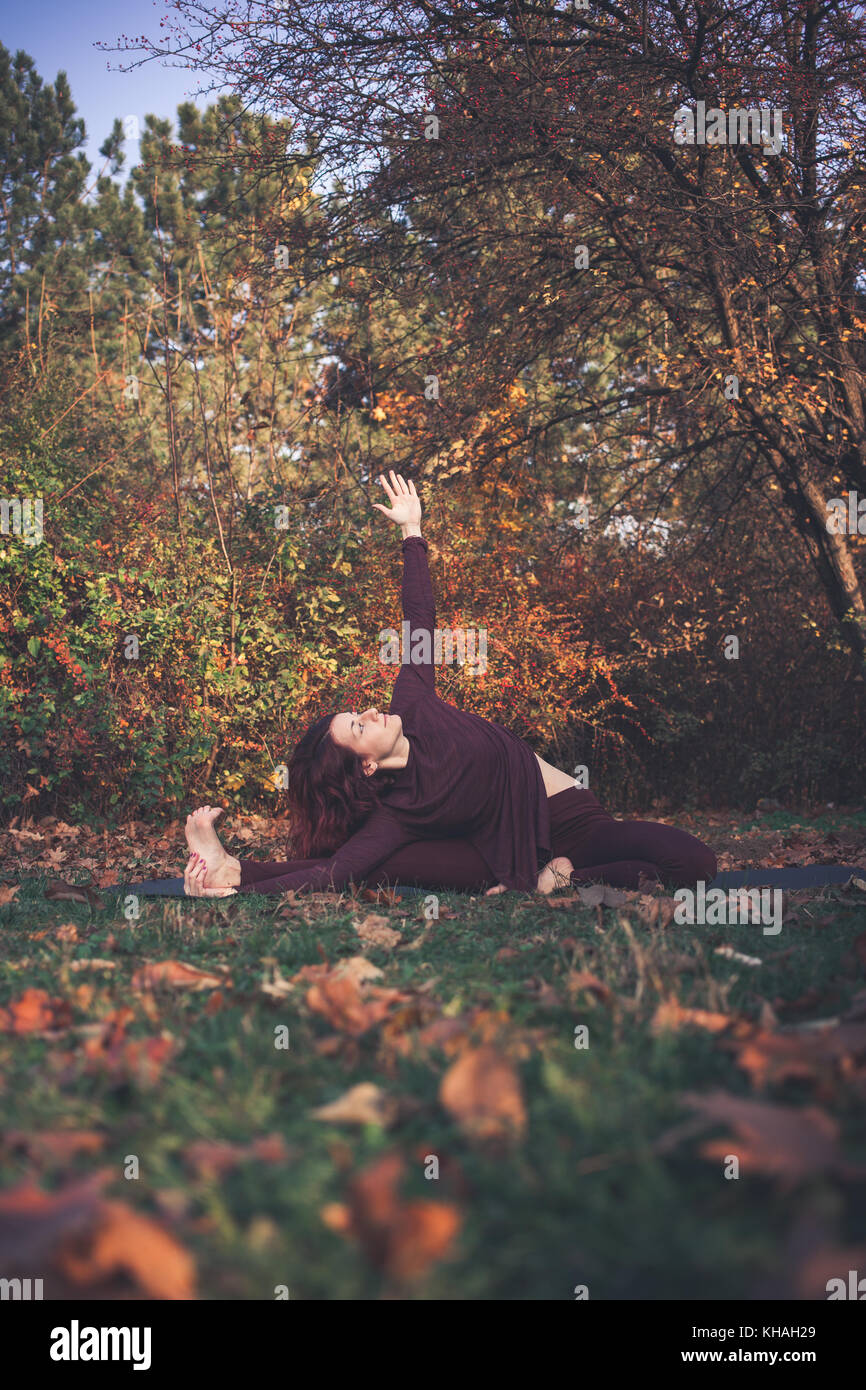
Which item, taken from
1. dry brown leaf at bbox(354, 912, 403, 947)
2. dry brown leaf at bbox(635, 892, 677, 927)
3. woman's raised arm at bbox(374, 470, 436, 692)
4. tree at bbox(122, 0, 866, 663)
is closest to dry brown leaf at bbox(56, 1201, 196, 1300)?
dry brown leaf at bbox(354, 912, 403, 947)

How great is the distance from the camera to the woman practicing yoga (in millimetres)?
4289

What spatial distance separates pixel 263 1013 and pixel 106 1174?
75 cm

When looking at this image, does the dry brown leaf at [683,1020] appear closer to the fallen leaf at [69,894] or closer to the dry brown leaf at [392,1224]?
the dry brown leaf at [392,1224]

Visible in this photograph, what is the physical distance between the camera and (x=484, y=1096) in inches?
57.8

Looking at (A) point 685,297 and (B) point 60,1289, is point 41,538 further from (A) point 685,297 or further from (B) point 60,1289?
(B) point 60,1289

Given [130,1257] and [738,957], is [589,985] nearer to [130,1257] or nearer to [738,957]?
[738,957]

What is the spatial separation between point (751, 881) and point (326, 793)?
207 cm

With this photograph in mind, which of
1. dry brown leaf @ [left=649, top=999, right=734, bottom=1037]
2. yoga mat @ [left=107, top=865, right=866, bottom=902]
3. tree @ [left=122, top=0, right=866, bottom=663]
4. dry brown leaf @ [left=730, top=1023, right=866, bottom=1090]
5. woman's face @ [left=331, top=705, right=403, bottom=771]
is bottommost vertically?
yoga mat @ [left=107, top=865, right=866, bottom=902]

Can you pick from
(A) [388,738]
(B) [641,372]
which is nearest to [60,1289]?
(A) [388,738]

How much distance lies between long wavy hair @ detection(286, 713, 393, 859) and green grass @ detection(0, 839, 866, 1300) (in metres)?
1.69

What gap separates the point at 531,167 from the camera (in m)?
7.66

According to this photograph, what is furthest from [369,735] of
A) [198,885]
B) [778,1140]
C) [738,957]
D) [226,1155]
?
[778,1140]

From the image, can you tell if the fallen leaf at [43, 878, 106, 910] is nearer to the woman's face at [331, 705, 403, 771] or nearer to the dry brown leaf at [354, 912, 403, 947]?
the woman's face at [331, 705, 403, 771]

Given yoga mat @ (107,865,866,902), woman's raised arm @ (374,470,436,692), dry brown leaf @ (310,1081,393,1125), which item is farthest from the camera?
woman's raised arm @ (374,470,436,692)
